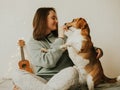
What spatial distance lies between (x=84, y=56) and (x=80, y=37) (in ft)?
0.36

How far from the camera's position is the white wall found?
196cm

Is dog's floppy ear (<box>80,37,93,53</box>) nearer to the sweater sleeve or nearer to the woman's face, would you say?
the sweater sleeve

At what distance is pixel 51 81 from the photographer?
1.41m

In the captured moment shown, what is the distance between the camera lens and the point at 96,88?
4.86 ft

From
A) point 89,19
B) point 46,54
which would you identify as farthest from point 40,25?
point 89,19

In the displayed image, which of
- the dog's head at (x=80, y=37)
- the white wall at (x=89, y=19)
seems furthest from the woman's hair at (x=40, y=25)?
the white wall at (x=89, y=19)

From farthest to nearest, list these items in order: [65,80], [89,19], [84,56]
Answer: [89,19] → [84,56] → [65,80]

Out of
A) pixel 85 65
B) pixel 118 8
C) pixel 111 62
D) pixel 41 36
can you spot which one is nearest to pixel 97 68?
pixel 85 65

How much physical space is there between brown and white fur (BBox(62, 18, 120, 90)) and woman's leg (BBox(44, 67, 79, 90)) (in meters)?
0.09

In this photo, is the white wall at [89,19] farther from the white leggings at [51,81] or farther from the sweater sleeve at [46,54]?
the white leggings at [51,81]

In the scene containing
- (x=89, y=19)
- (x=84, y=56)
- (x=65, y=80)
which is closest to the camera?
(x=65, y=80)

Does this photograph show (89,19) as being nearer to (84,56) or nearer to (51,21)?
(51,21)

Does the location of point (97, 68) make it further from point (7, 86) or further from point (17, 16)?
point (17, 16)

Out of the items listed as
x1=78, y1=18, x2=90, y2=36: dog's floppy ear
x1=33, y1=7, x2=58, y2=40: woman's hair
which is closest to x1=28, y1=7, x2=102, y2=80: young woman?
x1=33, y1=7, x2=58, y2=40: woman's hair
